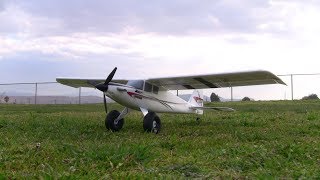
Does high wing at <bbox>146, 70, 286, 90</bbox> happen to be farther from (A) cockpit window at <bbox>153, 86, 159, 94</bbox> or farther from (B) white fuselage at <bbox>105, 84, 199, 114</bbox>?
(B) white fuselage at <bbox>105, 84, 199, 114</bbox>

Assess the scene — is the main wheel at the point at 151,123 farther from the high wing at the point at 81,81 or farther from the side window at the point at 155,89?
the high wing at the point at 81,81

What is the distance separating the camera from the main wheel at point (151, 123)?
10809 mm

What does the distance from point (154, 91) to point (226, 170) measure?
7.36 m

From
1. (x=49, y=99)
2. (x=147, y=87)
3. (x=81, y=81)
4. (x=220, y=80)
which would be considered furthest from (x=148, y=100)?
(x=49, y=99)

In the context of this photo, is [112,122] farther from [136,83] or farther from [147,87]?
[147,87]

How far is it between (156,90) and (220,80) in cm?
204

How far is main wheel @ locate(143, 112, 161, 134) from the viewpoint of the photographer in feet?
35.5

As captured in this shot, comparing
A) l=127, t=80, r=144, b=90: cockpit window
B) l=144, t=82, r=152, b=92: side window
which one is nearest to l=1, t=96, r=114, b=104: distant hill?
l=144, t=82, r=152, b=92: side window

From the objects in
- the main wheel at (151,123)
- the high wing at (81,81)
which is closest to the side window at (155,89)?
the high wing at (81,81)

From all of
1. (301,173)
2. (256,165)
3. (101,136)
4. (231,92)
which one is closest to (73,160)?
(256,165)

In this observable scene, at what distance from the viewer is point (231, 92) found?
32.5m

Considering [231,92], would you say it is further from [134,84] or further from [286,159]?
[286,159]

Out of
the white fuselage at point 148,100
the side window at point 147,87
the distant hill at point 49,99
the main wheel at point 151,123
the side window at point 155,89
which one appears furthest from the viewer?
the distant hill at point 49,99

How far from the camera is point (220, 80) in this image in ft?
40.5
